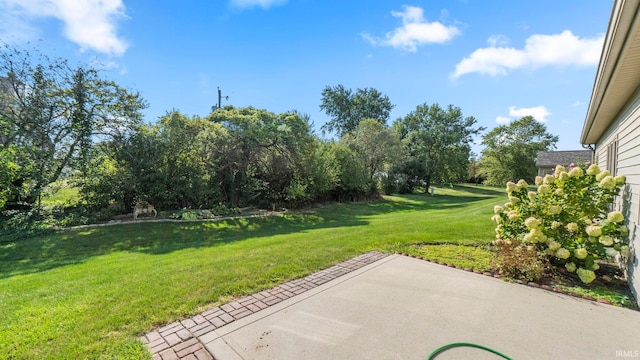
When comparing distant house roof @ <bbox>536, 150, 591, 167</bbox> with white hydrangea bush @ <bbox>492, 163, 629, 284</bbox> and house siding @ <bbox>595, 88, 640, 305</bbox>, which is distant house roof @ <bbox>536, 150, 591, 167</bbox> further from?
white hydrangea bush @ <bbox>492, 163, 629, 284</bbox>

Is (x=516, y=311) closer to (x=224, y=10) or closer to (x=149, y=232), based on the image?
(x=149, y=232)

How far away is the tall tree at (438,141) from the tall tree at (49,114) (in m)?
23.2

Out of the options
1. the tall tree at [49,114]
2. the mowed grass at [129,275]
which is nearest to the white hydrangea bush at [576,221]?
the mowed grass at [129,275]

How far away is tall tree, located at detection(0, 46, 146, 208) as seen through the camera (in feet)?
26.7

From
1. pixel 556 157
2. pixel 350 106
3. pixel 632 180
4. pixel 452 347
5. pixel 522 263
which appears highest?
pixel 350 106

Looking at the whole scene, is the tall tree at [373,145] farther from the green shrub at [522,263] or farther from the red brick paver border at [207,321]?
the red brick paver border at [207,321]

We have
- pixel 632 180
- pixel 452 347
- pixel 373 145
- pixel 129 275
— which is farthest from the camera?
pixel 373 145

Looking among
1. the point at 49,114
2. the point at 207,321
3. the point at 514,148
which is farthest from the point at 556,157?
the point at 49,114

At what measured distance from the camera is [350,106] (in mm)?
34281

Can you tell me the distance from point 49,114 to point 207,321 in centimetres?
1001

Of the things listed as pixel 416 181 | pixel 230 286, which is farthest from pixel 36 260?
pixel 416 181

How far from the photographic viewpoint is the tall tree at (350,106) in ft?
111

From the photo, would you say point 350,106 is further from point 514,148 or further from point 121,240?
point 121,240


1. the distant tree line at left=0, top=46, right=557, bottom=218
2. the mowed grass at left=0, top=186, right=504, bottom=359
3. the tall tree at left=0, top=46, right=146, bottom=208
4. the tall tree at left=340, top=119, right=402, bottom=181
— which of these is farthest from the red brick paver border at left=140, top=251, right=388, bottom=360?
the tall tree at left=340, top=119, right=402, bottom=181
